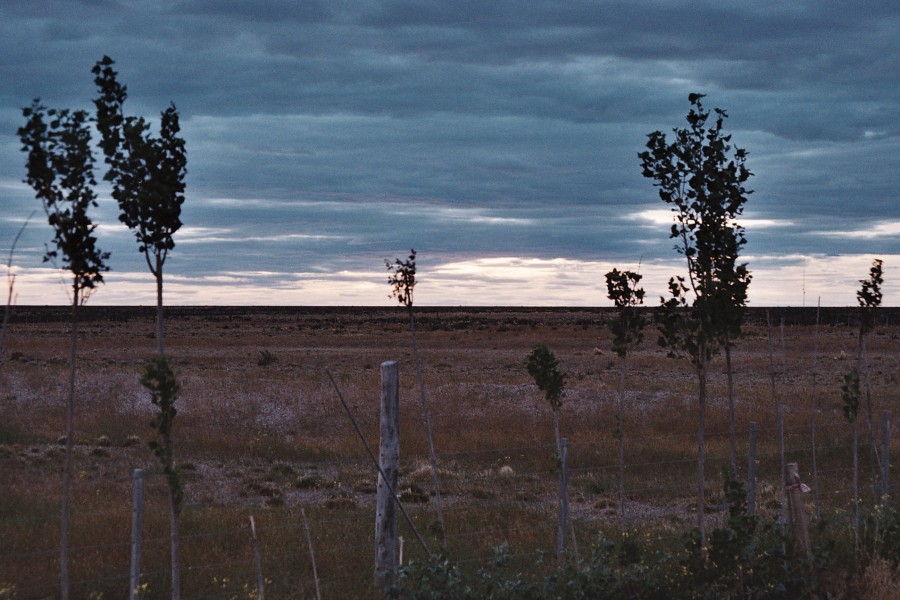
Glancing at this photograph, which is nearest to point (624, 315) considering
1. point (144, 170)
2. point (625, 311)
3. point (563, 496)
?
point (625, 311)

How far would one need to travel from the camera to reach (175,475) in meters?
6.21

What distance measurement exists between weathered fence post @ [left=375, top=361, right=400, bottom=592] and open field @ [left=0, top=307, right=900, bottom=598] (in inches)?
52.2

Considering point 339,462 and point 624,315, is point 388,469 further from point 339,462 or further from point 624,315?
point 339,462

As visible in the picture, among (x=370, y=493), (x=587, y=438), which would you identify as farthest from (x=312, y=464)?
(x=587, y=438)

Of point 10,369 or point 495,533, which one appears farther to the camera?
point 10,369

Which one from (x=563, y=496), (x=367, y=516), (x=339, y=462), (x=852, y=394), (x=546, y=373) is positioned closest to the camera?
(x=563, y=496)

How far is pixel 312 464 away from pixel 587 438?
7404 millimetres

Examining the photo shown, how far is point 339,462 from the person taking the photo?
19.0m

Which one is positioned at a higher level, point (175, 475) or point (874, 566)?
point (175, 475)

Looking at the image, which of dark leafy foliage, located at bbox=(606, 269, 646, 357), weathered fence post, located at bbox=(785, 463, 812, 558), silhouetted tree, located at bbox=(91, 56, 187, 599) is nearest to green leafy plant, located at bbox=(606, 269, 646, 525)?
dark leafy foliage, located at bbox=(606, 269, 646, 357)

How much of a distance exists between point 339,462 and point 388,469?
11.5m

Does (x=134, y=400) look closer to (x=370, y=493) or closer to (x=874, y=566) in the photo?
(x=370, y=493)

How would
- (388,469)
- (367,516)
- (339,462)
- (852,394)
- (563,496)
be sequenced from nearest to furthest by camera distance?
(388,469), (563,496), (852,394), (367,516), (339,462)

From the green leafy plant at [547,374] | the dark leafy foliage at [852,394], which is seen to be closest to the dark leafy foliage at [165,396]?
the green leafy plant at [547,374]
